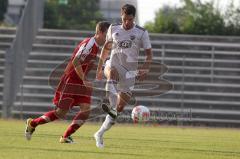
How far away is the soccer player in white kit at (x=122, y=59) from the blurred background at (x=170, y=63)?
29.9ft

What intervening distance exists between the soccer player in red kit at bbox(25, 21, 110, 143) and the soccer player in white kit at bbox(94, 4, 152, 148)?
189 millimetres

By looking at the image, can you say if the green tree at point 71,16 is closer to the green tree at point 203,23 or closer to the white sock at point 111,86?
the green tree at point 203,23

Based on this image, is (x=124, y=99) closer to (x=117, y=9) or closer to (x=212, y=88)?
(x=212, y=88)

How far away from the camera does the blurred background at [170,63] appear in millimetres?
22859

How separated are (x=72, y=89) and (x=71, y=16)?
57.9 feet

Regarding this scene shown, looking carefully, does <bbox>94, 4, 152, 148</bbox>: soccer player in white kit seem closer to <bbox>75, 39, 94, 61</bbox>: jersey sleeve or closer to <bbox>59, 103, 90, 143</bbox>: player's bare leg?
<bbox>75, 39, 94, 61</bbox>: jersey sleeve

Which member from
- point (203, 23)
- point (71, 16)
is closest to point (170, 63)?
point (203, 23)

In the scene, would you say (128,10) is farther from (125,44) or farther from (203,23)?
(203,23)

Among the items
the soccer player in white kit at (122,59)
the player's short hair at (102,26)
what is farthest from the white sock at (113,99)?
the player's short hair at (102,26)

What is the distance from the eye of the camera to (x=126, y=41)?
11.7 metres

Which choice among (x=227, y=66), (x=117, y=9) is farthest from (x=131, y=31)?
(x=117, y=9)

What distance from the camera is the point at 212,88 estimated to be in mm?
23656

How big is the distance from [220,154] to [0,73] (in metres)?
15.5

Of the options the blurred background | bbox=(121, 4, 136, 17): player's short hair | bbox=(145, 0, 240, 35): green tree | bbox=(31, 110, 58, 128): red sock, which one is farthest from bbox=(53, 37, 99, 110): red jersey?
bbox=(145, 0, 240, 35): green tree
